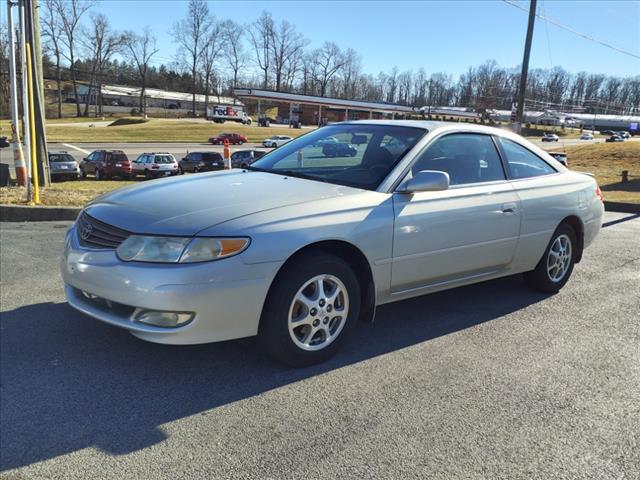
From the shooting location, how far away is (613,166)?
24031 mm

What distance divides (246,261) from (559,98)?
15240 cm

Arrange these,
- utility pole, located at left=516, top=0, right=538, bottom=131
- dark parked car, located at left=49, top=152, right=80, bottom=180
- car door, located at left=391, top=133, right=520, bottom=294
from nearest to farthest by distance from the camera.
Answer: car door, located at left=391, top=133, right=520, bottom=294
utility pole, located at left=516, top=0, right=538, bottom=131
dark parked car, located at left=49, top=152, right=80, bottom=180

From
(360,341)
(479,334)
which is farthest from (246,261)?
(479,334)

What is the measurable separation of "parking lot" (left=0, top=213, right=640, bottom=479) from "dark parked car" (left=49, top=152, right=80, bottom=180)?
2193 cm

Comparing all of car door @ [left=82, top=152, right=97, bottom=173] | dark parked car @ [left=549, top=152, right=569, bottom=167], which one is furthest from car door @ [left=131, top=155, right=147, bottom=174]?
dark parked car @ [left=549, top=152, right=569, bottom=167]

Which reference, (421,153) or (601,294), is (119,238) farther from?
(601,294)

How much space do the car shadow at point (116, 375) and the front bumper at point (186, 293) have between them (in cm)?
34

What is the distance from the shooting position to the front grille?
3.20m

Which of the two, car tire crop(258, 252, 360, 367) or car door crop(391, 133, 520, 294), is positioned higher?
car door crop(391, 133, 520, 294)

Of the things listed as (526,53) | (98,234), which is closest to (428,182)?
(98,234)

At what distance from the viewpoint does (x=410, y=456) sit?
102 inches

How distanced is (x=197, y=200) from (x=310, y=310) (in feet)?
3.34

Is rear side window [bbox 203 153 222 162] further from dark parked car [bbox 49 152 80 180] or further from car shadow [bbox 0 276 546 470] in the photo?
car shadow [bbox 0 276 546 470]

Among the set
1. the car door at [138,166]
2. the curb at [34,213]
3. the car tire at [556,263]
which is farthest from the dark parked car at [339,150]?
the car door at [138,166]
